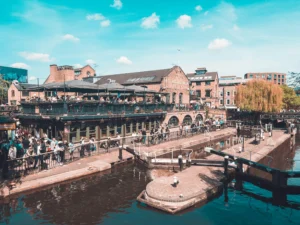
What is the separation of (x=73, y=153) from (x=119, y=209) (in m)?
8.01

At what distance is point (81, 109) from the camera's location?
20844 millimetres

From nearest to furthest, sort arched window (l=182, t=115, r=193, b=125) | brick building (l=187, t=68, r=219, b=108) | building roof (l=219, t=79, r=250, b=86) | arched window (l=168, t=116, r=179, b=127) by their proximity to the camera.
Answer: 1. arched window (l=168, t=116, r=179, b=127)
2. arched window (l=182, t=115, r=193, b=125)
3. brick building (l=187, t=68, r=219, b=108)
4. building roof (l=219, t=79, r=250, b=86)

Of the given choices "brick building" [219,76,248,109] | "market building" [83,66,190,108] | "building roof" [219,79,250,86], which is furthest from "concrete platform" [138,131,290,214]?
"building roof" [219,79,250,86]

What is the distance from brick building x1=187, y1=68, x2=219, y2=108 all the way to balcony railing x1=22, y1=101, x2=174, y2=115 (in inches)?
1324

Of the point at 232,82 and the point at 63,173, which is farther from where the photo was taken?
the point at 232,82

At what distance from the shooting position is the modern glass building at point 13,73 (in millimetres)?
58844

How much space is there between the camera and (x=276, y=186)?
13.8m

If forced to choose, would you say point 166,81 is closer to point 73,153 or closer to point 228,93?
point 73,153

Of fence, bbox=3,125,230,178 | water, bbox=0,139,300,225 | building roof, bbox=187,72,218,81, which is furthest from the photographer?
building roof, bbox=187,72,218,81

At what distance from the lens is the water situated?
410 inches

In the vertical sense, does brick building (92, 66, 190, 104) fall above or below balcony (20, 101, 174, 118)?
above

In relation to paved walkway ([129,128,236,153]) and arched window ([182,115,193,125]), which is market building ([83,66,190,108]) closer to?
arched window ([182,115,193,125])

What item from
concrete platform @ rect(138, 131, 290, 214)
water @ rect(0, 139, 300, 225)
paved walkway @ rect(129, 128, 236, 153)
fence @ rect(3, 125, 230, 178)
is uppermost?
fence @ rect(3, 125, 230, 178)

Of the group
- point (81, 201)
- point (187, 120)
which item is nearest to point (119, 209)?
point (81, 201)
